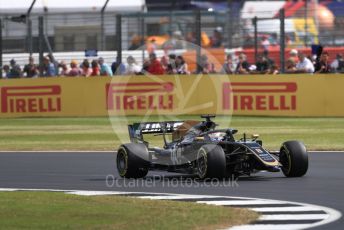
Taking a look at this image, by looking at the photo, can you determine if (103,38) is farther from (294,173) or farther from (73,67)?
(294,173)

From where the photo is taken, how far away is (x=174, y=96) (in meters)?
32.1

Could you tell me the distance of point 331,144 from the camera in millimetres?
23375

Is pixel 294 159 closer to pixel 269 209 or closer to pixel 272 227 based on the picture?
pixel 269 209

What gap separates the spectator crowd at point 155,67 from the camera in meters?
31.5

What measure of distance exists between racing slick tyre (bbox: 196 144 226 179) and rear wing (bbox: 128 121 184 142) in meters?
1.68

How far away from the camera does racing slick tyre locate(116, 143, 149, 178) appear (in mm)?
16906

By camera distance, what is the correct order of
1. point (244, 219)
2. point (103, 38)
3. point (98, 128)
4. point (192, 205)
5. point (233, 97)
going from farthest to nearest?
point (103, 38) < point (233, 97) < point (98, 128) < point (192, 205) < point (244, 219)

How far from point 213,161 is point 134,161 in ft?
5.26

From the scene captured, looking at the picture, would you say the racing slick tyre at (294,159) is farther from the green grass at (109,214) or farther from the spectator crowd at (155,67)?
the spectator crowd at (155,67)

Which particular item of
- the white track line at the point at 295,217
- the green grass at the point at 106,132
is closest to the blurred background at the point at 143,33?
the green grass at the point at 106,132

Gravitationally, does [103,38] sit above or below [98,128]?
above

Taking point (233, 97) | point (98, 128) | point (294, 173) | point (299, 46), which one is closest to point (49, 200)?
point (294, 173)

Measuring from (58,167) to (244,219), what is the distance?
305 inches

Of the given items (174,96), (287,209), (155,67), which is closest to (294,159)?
(287,209)
